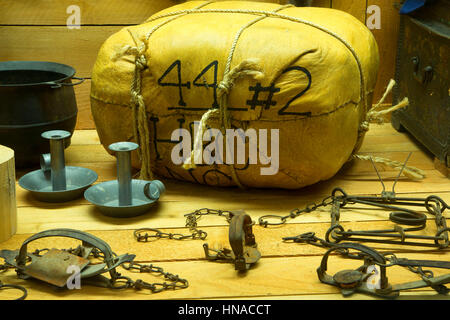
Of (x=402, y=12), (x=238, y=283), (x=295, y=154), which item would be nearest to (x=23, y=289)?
(x=238, y=283)

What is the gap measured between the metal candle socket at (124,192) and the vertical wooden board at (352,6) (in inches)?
48.6

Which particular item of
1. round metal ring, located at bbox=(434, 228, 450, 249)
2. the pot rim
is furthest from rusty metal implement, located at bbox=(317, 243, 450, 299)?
the pot rim

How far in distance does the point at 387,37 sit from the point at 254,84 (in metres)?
1.13

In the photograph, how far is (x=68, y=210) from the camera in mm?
2127

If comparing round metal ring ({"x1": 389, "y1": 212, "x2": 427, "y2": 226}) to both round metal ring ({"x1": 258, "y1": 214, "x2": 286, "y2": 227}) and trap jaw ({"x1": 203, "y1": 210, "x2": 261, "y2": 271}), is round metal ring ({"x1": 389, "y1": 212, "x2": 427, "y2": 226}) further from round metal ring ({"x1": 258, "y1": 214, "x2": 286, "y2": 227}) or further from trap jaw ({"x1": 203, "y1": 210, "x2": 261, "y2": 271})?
trap jaw ({"x1": 203, "y1": 210, "x2": 261, "y2": 271})

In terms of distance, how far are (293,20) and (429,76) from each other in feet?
2.05

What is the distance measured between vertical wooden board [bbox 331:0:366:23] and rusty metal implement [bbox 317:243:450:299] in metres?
1.47

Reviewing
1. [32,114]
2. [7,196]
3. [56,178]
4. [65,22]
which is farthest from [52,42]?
[7,196]

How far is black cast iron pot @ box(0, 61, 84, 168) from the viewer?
234 centimetres

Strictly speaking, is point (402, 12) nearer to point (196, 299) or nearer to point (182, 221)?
point (182, 221)

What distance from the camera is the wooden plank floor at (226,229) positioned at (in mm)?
1638

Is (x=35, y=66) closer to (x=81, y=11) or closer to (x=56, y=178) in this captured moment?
(x=81, y=11)

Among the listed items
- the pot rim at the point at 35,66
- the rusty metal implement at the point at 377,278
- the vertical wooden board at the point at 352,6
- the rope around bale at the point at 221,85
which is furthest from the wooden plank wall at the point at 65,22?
the rusty metal implement at the point at 377,278

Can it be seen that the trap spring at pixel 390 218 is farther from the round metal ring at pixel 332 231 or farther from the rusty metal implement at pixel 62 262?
the rusty metal implement at pixel 62 262
